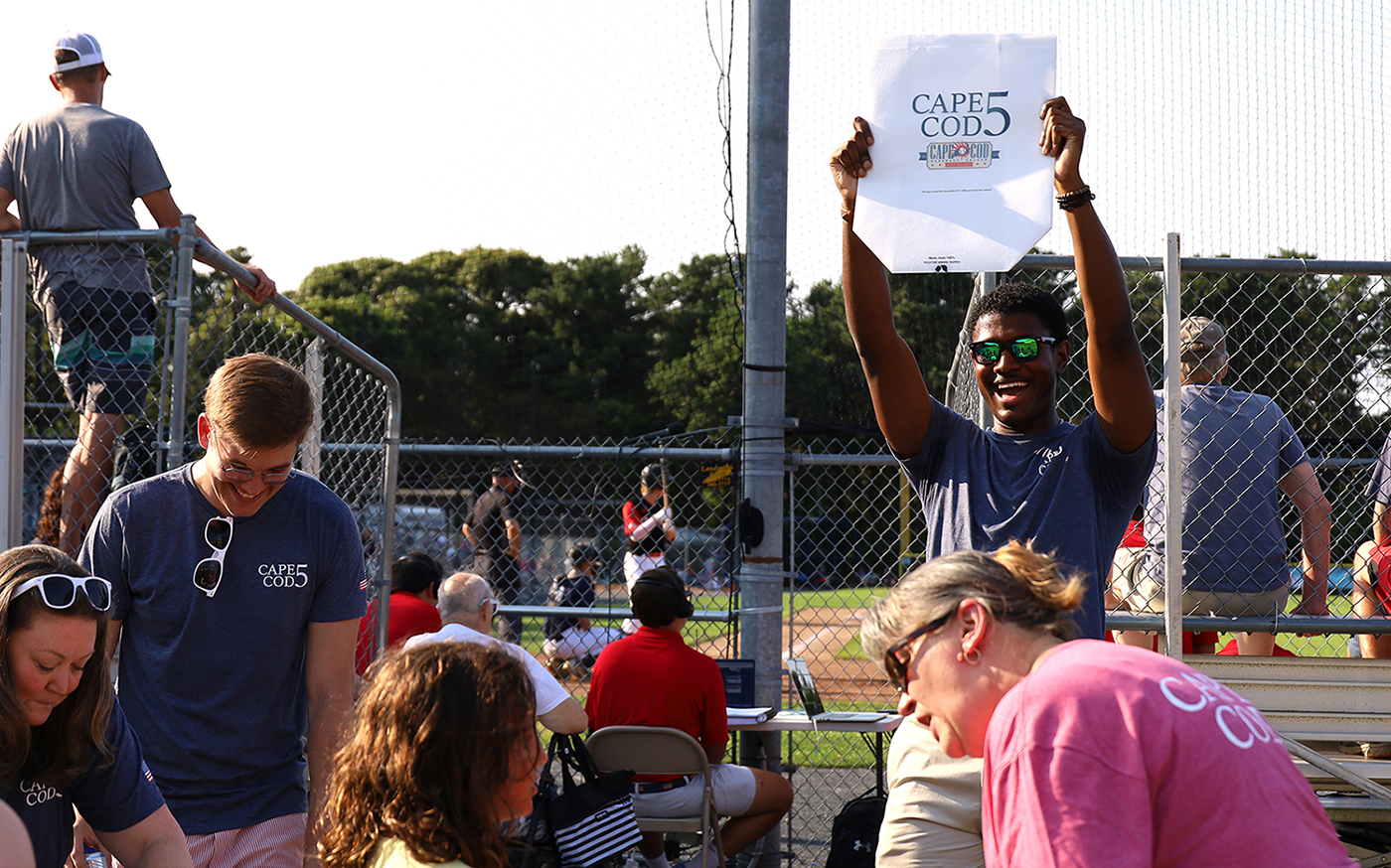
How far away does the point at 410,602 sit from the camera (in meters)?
5.70

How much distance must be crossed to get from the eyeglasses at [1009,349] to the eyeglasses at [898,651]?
4.22ft

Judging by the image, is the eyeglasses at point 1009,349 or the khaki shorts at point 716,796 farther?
the khaki shorts at point 716,796

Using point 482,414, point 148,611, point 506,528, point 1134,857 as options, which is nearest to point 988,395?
point 1134,857

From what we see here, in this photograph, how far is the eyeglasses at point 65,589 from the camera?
6.57ft

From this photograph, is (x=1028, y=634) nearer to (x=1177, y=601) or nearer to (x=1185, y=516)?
(x=1177, y=601)

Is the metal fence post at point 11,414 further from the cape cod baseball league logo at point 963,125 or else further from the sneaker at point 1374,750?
the sneaker at point 1374,750

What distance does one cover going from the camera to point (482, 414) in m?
39.4

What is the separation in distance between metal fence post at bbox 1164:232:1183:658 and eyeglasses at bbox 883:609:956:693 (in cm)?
191

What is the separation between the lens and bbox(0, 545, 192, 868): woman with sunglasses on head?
199 cm

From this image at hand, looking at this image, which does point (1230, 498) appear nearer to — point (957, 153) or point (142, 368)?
point (957, 153)

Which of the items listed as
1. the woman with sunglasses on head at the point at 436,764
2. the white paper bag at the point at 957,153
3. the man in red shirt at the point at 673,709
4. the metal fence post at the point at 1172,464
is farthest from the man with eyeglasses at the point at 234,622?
the man in red shirt at the point at 673,709

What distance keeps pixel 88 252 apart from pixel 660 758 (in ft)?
9.64

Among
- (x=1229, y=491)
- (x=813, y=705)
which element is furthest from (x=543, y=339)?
(x=1229, y=491)

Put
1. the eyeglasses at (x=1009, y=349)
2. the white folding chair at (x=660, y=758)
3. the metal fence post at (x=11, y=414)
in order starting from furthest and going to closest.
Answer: the white folding chair at (x=660, y=758) → the metal fence post at (x=11, y=414) → the eyeglasses at (x=1009, y=349)
